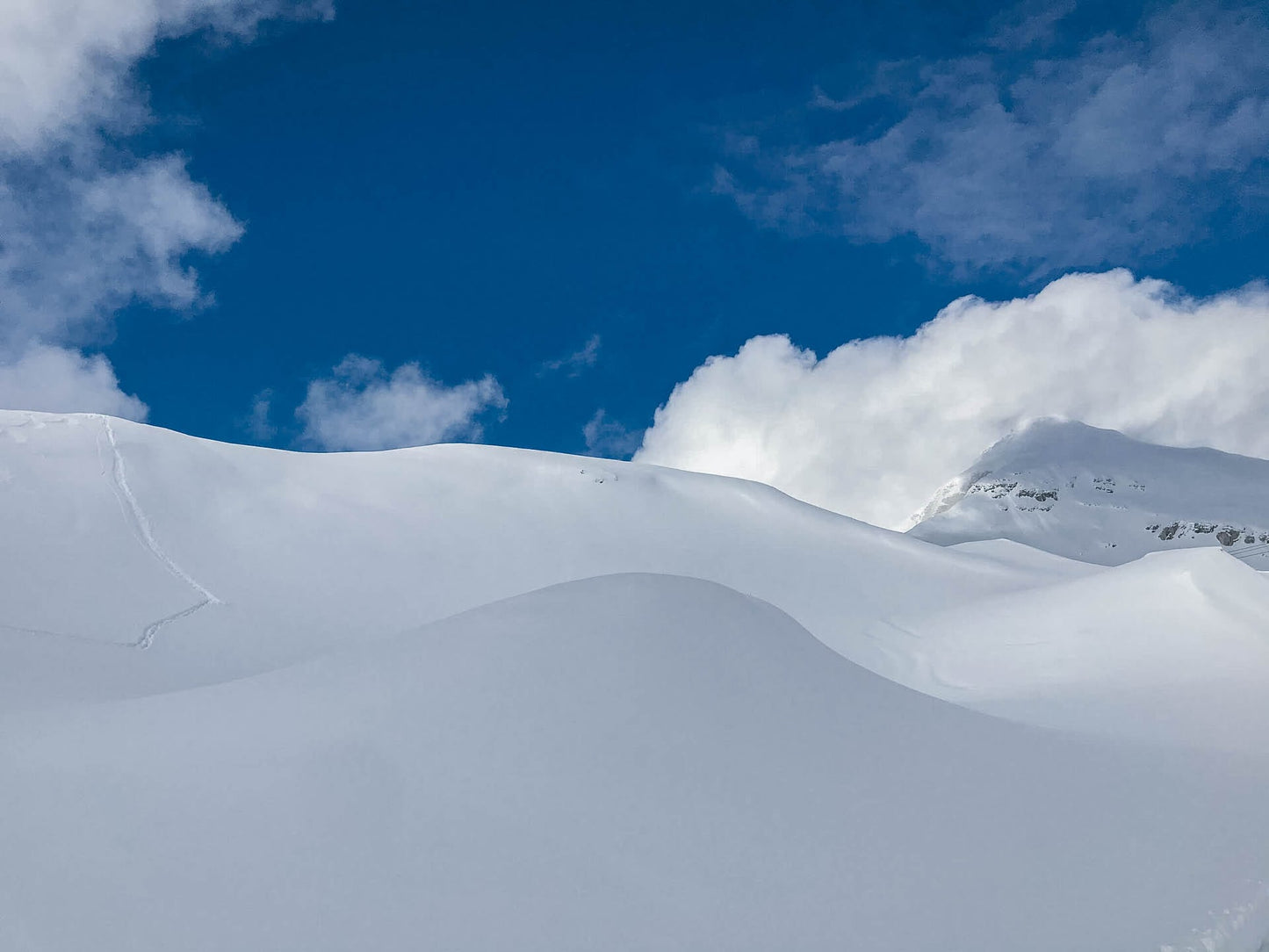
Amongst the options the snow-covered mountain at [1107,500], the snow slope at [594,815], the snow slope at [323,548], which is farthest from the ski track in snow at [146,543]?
the snow-covered mountain at [1107,500]

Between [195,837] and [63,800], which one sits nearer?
[195,837]

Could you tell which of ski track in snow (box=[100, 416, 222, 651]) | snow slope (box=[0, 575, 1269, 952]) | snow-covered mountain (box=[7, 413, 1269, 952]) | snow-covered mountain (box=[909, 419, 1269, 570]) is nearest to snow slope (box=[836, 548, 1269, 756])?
snow-covered mountain (box=[7, 413, 1269, 952])

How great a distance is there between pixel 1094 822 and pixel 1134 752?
8.55ft

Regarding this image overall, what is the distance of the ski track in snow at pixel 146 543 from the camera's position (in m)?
17.3

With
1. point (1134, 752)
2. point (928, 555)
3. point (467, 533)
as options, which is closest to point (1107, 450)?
point (928, 555)

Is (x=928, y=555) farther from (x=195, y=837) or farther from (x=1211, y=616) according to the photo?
(x=195, y=837)

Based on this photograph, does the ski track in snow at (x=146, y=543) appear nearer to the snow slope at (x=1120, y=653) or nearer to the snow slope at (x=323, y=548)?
the snow slope at (x=323, y=548)

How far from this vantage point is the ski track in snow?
17289 millimetres

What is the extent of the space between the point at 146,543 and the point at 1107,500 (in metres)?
146

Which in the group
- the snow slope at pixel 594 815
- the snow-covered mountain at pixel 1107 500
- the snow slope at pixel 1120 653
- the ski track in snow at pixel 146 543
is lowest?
the snow slope at pixel 594 815

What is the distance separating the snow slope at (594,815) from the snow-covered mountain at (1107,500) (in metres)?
96.1

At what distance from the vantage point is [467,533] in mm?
28625

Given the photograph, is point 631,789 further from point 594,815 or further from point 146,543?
point 146,543

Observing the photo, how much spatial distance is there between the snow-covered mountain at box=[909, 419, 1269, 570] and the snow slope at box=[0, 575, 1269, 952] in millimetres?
96097
